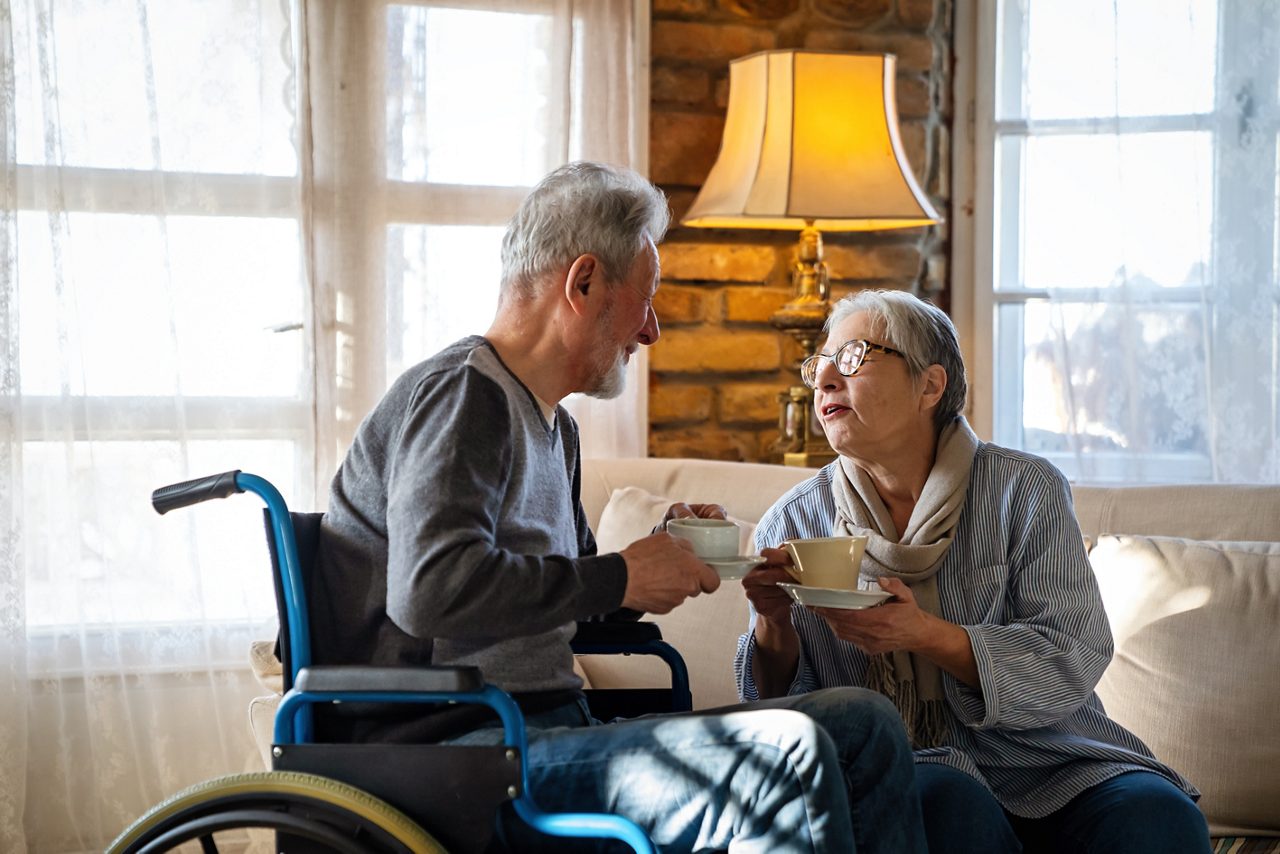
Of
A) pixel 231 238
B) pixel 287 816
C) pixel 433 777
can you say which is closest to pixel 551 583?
pixel 433 777

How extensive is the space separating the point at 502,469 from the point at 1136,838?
0.90 m

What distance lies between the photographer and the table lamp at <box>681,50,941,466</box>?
2.63 meters

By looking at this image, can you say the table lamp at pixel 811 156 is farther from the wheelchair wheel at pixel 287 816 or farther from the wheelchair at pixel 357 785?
the wheelchair wheel at pixel 287 816

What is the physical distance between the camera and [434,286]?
110 inches

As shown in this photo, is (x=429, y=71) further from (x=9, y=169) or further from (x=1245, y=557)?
(x=1245, y=557)

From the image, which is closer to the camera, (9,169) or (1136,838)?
(1136,838)

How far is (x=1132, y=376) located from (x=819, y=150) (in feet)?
2.83

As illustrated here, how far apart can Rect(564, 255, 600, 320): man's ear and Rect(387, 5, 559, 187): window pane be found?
1.28 metres

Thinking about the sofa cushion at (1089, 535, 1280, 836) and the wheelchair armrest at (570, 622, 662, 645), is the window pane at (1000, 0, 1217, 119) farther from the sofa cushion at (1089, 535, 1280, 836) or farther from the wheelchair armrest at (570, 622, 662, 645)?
the wheelchair armrest at (570, 622, 662, 645)

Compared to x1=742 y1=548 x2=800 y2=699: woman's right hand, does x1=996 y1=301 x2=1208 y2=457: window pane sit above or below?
above

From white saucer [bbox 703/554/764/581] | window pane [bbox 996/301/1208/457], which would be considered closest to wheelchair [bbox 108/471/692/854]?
white saucer [bbox 703/554/764/581]

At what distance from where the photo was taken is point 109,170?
2.62 m

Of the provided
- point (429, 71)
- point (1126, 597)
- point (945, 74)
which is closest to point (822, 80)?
point (945, 74)

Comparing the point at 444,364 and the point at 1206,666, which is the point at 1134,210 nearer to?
the point at 1206,666
